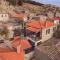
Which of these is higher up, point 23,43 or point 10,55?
point 10,55

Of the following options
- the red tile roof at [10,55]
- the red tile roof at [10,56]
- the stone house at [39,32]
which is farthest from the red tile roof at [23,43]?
the red tile roof at [10,56]

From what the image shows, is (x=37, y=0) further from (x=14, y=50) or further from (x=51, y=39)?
(x=14, y=50)

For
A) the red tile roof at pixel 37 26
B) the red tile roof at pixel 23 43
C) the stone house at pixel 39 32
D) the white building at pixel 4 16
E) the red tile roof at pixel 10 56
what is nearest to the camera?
→ the red tile roof at pixel 10 56

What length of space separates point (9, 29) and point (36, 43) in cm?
460

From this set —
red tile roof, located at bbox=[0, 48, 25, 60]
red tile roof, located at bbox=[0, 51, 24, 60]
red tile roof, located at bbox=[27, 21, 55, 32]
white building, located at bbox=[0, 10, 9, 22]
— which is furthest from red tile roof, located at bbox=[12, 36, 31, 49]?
white building, located at bbox=[0, 10, 9, 22]

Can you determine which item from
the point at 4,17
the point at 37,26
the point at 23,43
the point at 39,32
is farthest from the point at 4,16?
the point at 23,43

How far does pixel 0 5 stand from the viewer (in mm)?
42312

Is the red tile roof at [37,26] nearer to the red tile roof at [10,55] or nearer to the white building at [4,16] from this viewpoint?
the white building at [4,16]

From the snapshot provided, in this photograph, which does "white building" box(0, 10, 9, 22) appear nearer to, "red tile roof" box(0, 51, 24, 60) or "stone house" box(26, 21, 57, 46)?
"stone house" box(26, 21, 57, 46)

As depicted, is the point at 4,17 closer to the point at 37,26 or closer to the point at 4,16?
the point at 4,16

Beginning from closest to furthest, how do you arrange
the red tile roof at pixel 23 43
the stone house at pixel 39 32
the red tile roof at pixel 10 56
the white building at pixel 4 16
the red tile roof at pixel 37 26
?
the red tile roof at pixel 10 56, the red tile roof at pixel 23 43, the stone house at pixel 39 32, the red tile roof at pixel 37 26, the white building at pixel 4 16

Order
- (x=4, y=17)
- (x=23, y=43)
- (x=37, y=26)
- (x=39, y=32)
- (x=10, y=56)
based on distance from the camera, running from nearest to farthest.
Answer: (x=10, y=56) → (x=23, y=43) → (x=39, y=32) → (x=37, y=26) → (x=4, y=17)

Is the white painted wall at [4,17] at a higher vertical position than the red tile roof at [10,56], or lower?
higher

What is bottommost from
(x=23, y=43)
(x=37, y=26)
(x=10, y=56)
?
(x=23, y=43)
